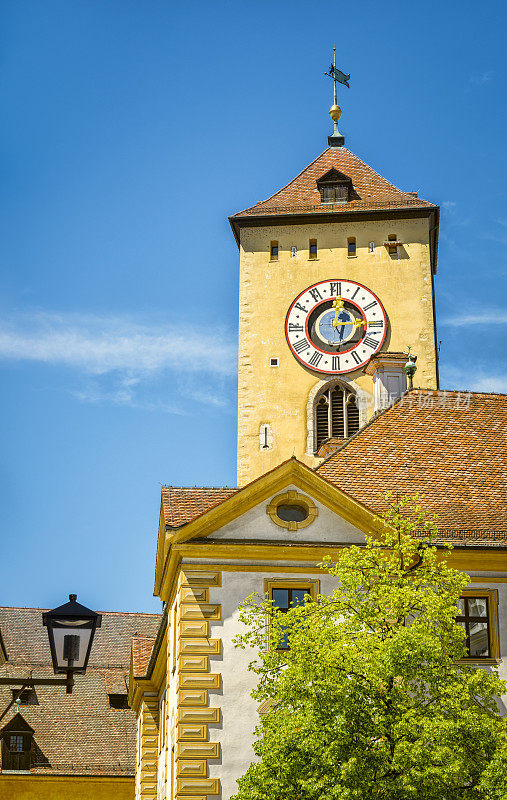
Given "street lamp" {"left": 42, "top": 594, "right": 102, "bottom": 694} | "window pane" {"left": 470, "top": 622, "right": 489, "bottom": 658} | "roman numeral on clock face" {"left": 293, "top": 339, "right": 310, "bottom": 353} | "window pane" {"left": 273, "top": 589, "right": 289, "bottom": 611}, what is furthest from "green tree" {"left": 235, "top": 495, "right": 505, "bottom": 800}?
"roman numeral on clock face" {"left": 293, "top": 339, "right": 310, "bottom": 353}

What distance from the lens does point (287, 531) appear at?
1004 inches

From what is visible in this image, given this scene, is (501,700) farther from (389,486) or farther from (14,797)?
(14,797)

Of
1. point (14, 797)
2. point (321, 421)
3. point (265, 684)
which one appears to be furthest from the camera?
point (321, 421)

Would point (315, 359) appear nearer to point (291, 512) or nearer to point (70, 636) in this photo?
point (291, 512)

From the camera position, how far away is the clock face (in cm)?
5484

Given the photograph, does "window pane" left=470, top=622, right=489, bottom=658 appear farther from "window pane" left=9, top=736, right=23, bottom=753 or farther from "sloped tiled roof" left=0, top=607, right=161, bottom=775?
"window pane" left=9, top=736, right=23, bottom=753

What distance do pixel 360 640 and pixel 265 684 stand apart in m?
2.93

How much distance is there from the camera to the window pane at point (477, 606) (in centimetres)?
2573

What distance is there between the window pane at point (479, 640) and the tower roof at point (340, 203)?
3379cm

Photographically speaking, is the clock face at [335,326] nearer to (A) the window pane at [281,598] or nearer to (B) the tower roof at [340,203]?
(B) the tower roof at [340,203]

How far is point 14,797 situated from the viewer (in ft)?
152

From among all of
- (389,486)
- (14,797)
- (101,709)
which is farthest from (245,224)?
(389,486)

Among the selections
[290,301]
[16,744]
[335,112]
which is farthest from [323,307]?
[16,744]

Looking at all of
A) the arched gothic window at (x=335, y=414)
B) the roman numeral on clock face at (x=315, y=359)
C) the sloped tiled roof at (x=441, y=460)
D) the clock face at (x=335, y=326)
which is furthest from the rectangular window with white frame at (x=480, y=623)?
the roman numeral on clock face at (x=315, y=359)
